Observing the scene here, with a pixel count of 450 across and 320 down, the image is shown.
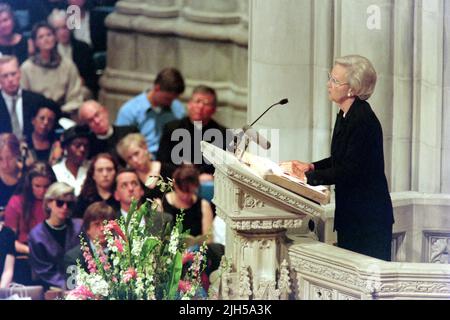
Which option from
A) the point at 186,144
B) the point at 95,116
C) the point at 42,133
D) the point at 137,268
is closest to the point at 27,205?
the point at 42,133

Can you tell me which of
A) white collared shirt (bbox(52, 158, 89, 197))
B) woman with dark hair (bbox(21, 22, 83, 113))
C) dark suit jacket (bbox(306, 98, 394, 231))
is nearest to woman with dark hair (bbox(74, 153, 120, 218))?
white collared shirt (bbox(52, 158, 89, 197))

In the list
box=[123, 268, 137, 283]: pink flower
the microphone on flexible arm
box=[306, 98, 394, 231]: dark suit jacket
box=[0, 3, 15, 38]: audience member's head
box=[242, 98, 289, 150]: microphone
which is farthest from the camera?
box=[0, 3, 15, 38]: audience member's head

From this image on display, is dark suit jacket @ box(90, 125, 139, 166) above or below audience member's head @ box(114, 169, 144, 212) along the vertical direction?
above

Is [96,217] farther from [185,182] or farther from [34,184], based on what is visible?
[185,182]

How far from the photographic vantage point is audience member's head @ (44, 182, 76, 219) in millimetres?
13586

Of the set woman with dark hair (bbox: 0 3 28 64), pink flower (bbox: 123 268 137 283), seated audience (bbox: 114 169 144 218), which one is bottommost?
pink flower (bbox: 123 268 137 283)

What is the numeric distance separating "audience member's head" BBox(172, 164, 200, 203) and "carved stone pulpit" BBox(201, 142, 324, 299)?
2.08ft

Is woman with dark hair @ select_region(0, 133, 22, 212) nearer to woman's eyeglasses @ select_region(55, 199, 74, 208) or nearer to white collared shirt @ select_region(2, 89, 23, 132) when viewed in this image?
white collared shirt @ select_region(2, 89, 23, 132)

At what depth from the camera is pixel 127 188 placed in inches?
534

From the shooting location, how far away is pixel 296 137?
538 inches

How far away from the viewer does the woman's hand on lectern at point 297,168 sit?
13.0m

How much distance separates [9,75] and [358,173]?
236 centimetres

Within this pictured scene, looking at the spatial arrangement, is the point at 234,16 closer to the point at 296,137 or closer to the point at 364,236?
the point at 296,137

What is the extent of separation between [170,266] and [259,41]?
69.8 inches
